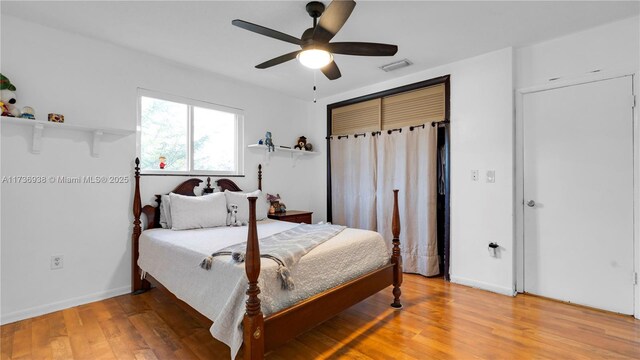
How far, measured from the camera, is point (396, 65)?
136 inches

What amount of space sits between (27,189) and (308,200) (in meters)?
3.35

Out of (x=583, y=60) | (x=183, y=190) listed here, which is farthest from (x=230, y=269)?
(x=583, y=60)

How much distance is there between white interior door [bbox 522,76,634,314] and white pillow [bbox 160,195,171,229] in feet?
12.0

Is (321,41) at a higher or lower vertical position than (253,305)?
higher

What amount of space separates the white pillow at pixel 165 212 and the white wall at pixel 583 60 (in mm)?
3589

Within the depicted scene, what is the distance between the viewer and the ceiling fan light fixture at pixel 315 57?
2169mm

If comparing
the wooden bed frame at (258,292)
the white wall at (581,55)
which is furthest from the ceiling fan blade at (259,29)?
the white wall at (581,55)

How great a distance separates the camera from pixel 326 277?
214cm

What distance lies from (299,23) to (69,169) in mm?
2428

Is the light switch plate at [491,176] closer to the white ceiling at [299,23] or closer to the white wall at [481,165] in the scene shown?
the white wall at [481,165]

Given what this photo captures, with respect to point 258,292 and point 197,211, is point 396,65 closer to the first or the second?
point 197,211

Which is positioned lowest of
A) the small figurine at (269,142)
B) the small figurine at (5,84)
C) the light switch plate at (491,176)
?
the light switch plate at (491,176)

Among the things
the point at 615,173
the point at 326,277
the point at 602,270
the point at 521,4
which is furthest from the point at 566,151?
the point at 326,277

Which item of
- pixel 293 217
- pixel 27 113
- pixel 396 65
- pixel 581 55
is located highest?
pixel 396 65
